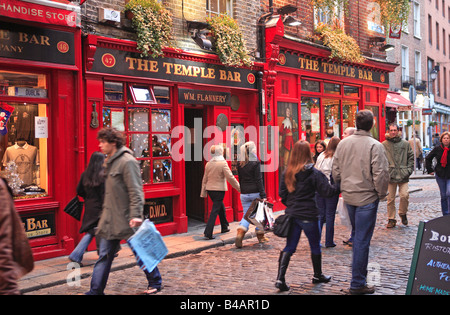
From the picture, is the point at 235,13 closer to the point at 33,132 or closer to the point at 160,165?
the point at 160,165

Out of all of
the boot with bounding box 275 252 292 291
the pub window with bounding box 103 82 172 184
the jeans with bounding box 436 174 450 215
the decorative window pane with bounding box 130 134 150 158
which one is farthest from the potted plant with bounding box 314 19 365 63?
the boot with bounding box 275 252 292 291

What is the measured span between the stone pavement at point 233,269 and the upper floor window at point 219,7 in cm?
522

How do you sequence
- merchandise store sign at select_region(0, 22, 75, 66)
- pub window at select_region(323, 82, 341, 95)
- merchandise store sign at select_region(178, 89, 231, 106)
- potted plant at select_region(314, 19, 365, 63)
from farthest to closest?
pub window at select_region(323, 82, 341, 95) → potted plant at select_region(314, 19, 365, 63) → merchandise store sign at select_region(178, 89, 231, 106) → merchandise store sign at select_region(0, 22, 75, 66)

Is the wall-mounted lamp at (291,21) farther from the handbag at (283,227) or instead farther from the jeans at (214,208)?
the handbag at (283,227)

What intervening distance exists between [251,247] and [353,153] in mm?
3557

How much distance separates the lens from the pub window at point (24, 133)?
7801mm

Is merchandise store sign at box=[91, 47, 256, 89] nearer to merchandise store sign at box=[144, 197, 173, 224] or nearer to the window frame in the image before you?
the window frame

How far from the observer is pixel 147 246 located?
5.25 m

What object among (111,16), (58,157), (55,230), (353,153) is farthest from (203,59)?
(353,153)

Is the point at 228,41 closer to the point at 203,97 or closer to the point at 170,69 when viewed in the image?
the point at 203,97

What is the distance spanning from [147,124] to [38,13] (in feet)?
9.90

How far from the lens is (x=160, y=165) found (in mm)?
10039

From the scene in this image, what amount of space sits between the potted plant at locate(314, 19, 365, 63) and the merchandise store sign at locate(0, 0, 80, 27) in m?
8.59

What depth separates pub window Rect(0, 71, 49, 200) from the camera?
7801 millimetres
